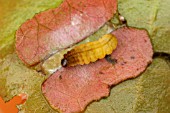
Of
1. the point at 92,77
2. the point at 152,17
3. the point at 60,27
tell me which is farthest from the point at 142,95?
the point at 60,27

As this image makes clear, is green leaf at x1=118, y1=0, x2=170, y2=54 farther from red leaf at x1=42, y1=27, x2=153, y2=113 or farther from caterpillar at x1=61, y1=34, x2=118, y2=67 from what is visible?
caterpillar at x1=61, y1=34, x2=118, y2=67

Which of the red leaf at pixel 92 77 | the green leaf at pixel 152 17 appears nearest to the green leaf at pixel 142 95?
the red leaf at pixel 92 77

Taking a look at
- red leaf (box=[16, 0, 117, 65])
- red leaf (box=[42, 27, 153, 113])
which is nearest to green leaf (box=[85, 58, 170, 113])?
red leaf (box=[42, 27, 153, 113])

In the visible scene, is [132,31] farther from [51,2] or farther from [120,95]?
[51,2]

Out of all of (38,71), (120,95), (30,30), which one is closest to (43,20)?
(30,30)

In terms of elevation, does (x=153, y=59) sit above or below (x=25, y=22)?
below

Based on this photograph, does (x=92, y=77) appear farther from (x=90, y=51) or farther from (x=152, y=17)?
(x=152, y=17)
